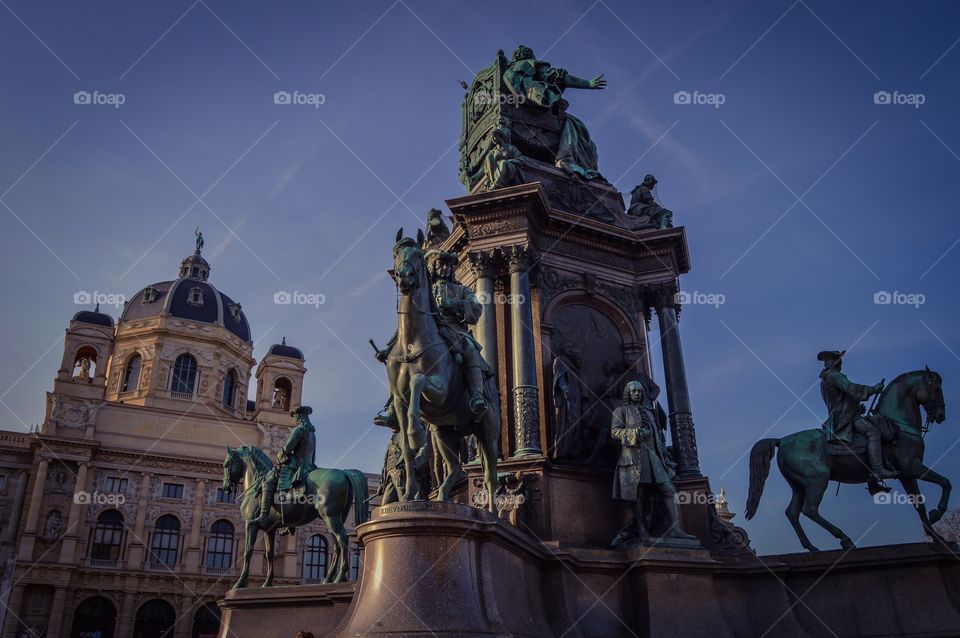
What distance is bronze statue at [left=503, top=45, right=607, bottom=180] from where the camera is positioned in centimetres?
1600

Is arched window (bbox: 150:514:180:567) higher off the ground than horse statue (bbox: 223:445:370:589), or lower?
higher

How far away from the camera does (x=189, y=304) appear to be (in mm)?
73562

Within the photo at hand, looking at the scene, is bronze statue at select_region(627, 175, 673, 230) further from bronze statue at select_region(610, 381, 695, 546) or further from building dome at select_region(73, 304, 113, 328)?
building dome at select_region(73, 304, 113, 328)

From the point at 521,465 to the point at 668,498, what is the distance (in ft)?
7.59

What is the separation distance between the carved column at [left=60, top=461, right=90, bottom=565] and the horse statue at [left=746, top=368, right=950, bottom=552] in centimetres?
5550

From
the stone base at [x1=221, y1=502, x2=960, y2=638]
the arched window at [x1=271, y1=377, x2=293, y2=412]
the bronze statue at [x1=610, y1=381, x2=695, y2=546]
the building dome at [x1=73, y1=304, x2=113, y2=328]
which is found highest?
the building dome at [x1=73, y1=304, x2=113, y2=328]

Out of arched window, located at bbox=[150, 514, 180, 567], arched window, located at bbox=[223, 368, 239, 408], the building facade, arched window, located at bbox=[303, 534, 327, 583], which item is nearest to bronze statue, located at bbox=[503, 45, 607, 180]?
the building facade

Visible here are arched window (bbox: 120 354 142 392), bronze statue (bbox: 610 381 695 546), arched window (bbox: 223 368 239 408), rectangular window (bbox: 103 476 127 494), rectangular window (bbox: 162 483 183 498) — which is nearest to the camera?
bronze statue (bbox: 610 381 695 546)

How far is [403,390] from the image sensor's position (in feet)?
29.8

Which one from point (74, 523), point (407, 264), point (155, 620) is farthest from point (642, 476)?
point (74, 523)

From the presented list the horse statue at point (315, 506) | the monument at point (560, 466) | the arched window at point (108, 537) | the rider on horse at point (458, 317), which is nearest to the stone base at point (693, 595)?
the monument at point (560, 466)

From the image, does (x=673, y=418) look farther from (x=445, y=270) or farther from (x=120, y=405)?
(x=120, y=405)

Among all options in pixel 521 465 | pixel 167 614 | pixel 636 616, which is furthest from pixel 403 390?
pixel 167 614

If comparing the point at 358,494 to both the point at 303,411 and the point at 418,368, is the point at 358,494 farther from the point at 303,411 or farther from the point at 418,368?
the point at 418,368
